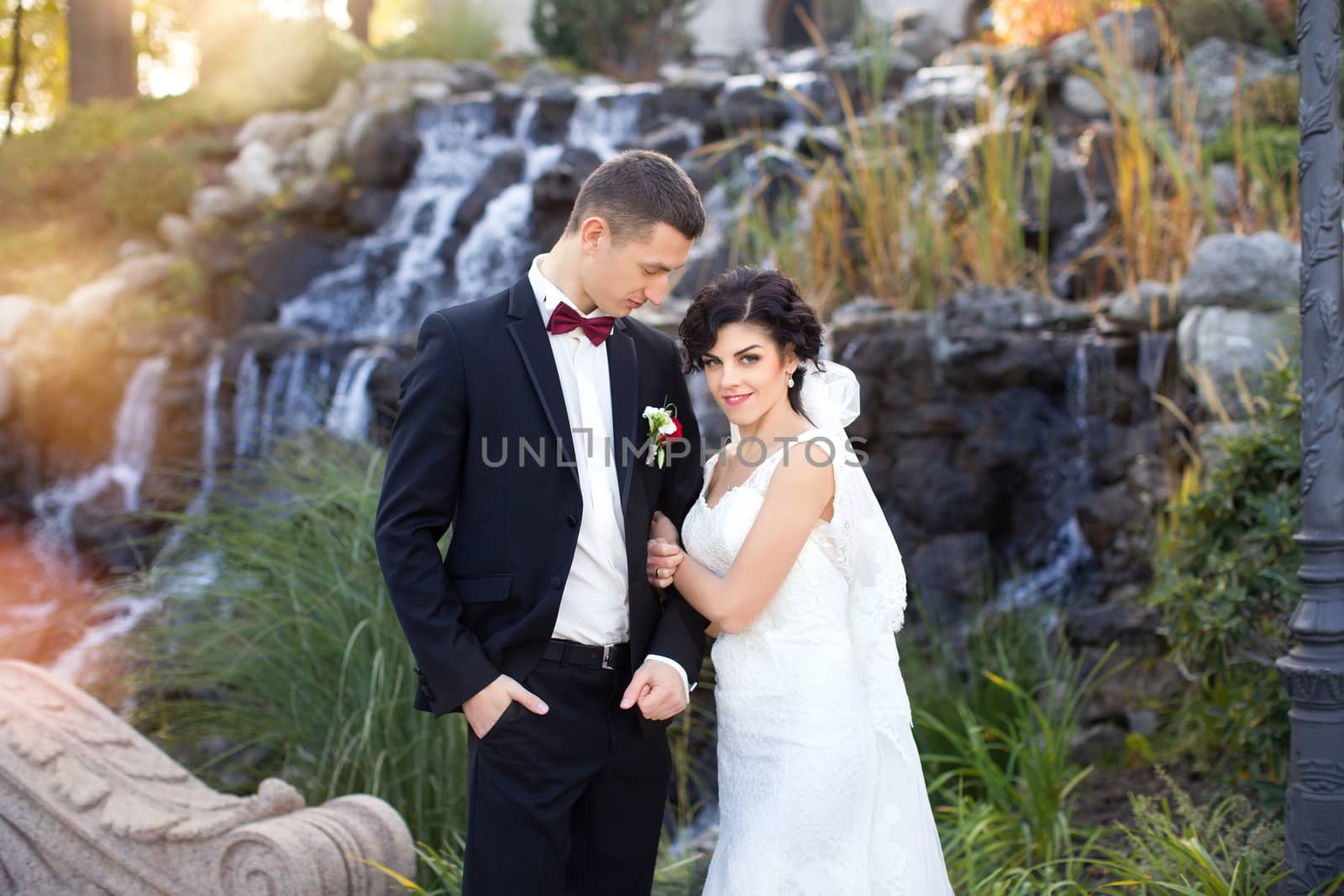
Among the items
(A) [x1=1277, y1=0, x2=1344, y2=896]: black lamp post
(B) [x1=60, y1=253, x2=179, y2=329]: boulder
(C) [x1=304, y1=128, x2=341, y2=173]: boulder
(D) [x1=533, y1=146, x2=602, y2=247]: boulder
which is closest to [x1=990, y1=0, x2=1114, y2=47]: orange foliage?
(D) [x1=533, y1=146, x2=602, y2=247]: boulder

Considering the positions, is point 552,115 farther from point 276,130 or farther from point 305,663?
point 305,663

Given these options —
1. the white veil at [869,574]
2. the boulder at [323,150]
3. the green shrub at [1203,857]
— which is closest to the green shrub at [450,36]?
the boulder at [323,150]

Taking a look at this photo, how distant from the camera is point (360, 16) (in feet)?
58.5

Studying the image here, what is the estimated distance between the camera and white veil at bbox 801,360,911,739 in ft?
8.71

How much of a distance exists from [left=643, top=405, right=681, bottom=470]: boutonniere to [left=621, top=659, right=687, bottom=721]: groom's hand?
0.44 meters

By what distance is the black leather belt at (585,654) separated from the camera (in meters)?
2.41

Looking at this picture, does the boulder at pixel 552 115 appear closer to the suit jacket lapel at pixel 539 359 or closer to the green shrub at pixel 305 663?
the green shrub at pixel 305 663

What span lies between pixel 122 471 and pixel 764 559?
880 centimetres

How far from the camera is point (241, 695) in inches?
159

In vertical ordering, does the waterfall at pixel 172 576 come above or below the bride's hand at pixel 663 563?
below

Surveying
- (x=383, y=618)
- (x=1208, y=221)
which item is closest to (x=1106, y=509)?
(x=1208, y=221)

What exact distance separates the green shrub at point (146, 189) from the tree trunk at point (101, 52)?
3.23 metres

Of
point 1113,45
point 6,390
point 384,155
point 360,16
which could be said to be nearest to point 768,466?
point 6,390

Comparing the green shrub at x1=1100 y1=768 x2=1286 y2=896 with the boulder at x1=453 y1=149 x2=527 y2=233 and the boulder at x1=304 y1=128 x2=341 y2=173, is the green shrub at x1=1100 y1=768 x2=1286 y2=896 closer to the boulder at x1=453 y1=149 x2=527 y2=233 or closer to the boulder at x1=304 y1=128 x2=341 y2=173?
the boulder at x1=453 y1=149 x2=527 y2=233
